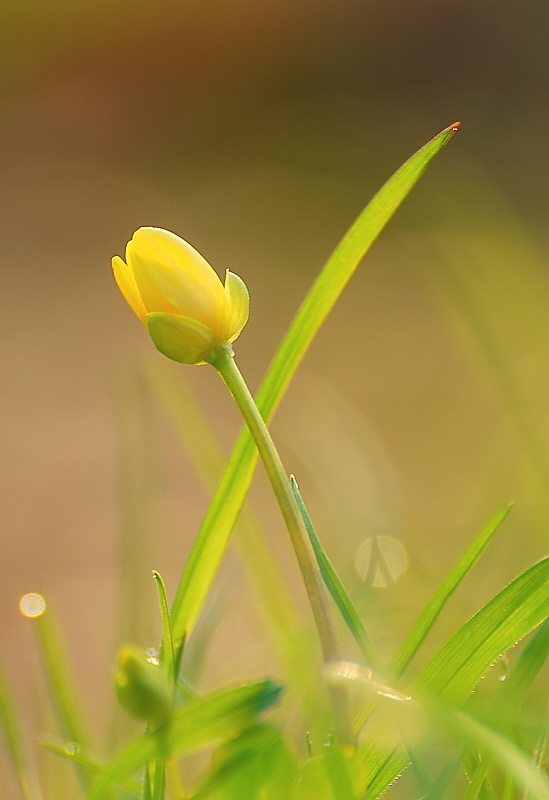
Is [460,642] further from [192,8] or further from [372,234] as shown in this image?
[192,8]

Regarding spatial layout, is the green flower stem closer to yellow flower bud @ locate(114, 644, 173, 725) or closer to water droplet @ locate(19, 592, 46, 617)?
yellow flower bud @ locate(114, 644, 173, 725)

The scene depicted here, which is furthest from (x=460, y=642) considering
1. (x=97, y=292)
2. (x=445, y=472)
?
(x=97, y=292)

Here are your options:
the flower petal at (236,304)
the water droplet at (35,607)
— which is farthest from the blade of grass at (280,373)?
the water droplet at (35,607)

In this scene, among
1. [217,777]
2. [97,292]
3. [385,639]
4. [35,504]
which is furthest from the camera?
[97,292]

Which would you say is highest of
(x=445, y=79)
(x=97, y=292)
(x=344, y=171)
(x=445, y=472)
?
(x=445, y=79)

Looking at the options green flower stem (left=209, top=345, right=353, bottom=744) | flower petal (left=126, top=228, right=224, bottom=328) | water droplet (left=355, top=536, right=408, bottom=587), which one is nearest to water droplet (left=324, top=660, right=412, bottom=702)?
green flower stem (left=209, top=345, right=353, bottom=744)

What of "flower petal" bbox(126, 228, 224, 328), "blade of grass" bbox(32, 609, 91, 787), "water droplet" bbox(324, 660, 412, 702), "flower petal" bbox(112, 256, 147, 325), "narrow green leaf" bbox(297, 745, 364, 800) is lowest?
"narrow green leaf" bbox(297, 745, 364, 800)

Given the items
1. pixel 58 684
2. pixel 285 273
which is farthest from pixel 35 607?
pixel 285 273
